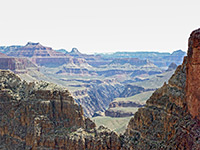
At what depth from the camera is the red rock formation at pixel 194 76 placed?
3847 centimetres

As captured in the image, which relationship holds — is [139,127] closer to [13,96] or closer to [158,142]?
[158,142]

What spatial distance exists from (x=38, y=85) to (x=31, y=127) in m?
9.23

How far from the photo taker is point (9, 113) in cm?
6128

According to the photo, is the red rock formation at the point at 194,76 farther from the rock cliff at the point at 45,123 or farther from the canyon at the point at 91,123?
the rock cliff at the point at 45,123

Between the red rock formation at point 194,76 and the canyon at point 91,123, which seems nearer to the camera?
the red rock formation at point 194,76

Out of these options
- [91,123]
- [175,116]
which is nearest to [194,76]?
[175,116]

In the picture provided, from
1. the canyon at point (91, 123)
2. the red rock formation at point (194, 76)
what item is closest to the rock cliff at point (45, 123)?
the canyon at point (91, 123)

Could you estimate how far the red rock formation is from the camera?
38469mm

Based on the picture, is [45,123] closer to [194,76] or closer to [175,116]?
[175,116]

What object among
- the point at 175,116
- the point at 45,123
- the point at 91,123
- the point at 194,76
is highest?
the point at 194,76

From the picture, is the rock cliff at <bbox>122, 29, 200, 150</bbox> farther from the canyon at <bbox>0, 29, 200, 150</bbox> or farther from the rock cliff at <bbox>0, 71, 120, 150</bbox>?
the rock cliff at <bbox>0, 71, 120, 150</bbox>

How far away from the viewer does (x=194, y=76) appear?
39.3m

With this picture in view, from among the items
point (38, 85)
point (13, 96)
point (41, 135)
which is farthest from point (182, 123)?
point (13, 96)

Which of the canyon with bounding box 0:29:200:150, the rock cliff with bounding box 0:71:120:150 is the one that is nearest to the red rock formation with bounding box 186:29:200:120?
the canyon with bounding box 0:29:200:150
